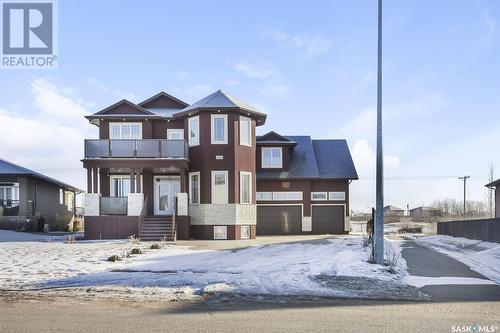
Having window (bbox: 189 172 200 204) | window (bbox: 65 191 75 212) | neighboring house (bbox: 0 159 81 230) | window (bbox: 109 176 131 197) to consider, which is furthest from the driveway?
Answer: window (bbox: 65 191 75 212)

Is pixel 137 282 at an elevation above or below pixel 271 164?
below

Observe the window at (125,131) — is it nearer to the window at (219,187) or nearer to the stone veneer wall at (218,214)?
the window at (219,187)

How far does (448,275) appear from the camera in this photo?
504 inches

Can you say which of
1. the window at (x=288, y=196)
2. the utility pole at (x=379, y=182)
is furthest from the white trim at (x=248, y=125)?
the utility pole at (x=379, y=182)

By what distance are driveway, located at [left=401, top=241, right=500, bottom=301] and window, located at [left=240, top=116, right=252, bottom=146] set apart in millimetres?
11693

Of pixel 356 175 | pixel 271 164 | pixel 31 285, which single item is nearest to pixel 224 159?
pixel 271 164

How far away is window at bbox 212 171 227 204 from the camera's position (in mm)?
26031

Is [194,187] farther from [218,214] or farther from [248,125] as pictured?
[248,125]

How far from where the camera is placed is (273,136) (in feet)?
112

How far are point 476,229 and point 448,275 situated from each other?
15867mm

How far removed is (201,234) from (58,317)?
1824cm

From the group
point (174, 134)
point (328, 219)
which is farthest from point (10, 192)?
point (328, 219)

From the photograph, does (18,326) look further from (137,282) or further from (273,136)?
(273,136)

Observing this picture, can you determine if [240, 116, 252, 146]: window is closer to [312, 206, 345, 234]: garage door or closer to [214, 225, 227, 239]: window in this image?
[214, 225, 227, 239]: window
